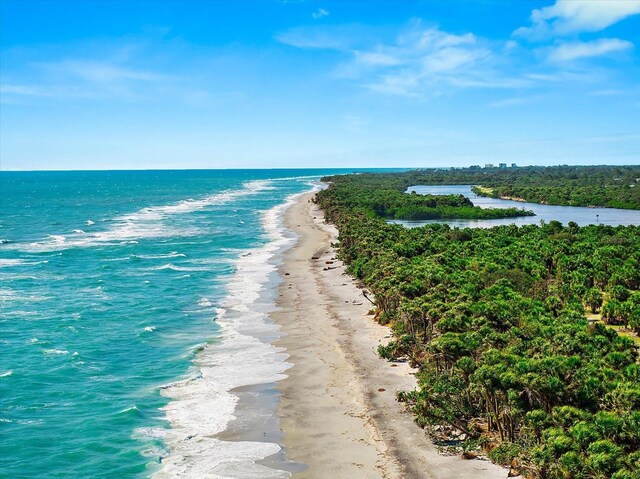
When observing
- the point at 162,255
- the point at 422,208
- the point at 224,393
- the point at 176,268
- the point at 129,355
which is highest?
the point at 422,208

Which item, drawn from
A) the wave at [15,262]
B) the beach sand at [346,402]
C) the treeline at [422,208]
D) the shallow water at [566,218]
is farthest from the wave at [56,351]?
the treeline at [422,208]

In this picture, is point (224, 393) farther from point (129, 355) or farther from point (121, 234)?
point (121, 234)

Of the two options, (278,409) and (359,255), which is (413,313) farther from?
(359,255)

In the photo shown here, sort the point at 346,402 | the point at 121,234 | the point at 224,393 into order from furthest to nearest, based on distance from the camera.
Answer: the point at 121,234 → the point at 224,393 → the point at 346,402

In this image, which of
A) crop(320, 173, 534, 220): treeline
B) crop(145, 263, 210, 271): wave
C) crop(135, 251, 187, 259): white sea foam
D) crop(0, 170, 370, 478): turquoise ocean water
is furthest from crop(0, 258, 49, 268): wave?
crop(320, 173, 534, 220): treeline

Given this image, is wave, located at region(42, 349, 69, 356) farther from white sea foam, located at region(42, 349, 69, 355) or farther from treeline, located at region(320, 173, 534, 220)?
treeline, located at region(320, 173, 534, 220)

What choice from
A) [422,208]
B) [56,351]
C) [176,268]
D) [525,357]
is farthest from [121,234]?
[525,357]

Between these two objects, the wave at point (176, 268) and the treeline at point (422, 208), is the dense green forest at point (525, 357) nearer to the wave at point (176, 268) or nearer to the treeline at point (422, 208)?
the wave at point (176, 268)
